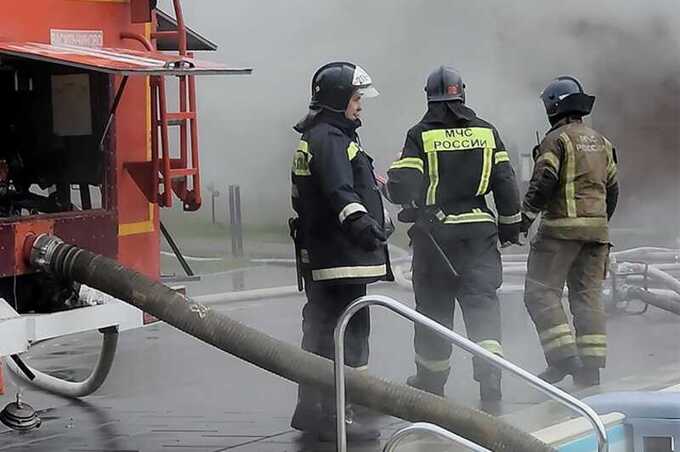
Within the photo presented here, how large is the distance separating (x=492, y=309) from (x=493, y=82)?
3499mm

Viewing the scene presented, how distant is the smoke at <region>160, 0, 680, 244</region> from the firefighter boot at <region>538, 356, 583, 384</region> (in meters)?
2.51

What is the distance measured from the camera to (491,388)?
15.1 feet

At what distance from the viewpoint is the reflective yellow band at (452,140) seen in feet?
15.0

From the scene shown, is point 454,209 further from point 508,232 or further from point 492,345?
point 492,345

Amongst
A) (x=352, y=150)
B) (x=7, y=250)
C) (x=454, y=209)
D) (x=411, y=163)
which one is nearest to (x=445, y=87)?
(x=411, y=163)

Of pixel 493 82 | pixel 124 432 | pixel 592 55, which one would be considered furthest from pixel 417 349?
pixel 592 55

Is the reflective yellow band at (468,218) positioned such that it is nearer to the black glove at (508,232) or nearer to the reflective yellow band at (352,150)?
the black glove at (508,232)

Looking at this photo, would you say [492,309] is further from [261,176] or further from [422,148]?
[261,176]

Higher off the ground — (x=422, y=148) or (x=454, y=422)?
(x=422, y=148)

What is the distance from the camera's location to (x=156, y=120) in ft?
13.5

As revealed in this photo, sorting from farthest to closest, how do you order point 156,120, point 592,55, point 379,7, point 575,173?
1. point 592,55
2. point 379,7
3. point 575,173
4. point 156,120

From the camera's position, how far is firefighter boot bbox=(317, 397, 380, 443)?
4062 millimetres

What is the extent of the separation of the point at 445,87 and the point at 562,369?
1254mm

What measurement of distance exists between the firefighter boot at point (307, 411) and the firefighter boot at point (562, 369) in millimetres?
1171
